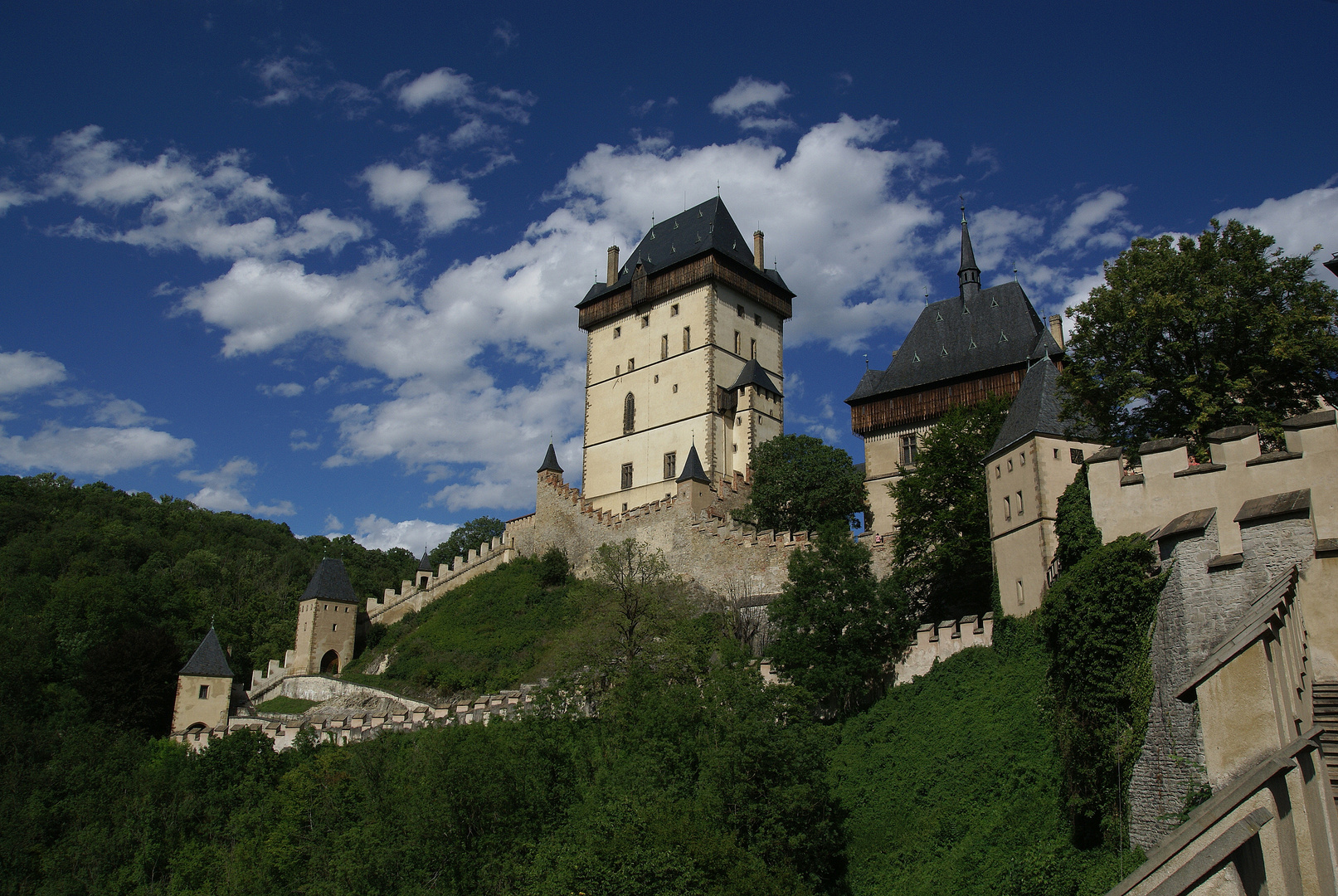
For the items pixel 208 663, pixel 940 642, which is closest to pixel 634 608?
pixel 940 642

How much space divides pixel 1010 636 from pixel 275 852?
58.6 feet

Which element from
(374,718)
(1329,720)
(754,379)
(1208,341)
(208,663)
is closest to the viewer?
(1329,720)

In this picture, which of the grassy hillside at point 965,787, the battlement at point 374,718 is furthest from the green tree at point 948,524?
the battlement at point 374,718

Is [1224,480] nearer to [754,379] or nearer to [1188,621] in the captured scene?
[1188,621]

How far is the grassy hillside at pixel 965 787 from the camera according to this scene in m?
13.7

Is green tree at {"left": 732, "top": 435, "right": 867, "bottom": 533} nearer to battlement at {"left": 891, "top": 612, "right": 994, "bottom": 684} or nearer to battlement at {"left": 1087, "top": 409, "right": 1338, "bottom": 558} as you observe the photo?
battlement at {"left": 891, "top": 612, "right": 994, "bottom": 684}

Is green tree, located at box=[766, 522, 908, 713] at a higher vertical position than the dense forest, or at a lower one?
higher

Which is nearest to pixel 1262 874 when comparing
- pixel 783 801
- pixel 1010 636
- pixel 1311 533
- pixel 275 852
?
pixel 1311 533

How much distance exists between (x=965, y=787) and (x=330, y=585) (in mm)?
30638

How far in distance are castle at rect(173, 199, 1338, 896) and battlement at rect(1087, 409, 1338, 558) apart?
0.08 feet

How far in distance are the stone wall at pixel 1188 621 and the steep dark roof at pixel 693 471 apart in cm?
2473

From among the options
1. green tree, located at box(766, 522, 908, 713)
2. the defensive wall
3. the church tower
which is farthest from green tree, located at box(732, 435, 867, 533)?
the defensive wall

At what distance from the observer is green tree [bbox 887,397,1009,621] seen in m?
23.9

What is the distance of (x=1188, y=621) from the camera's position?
11.6m
